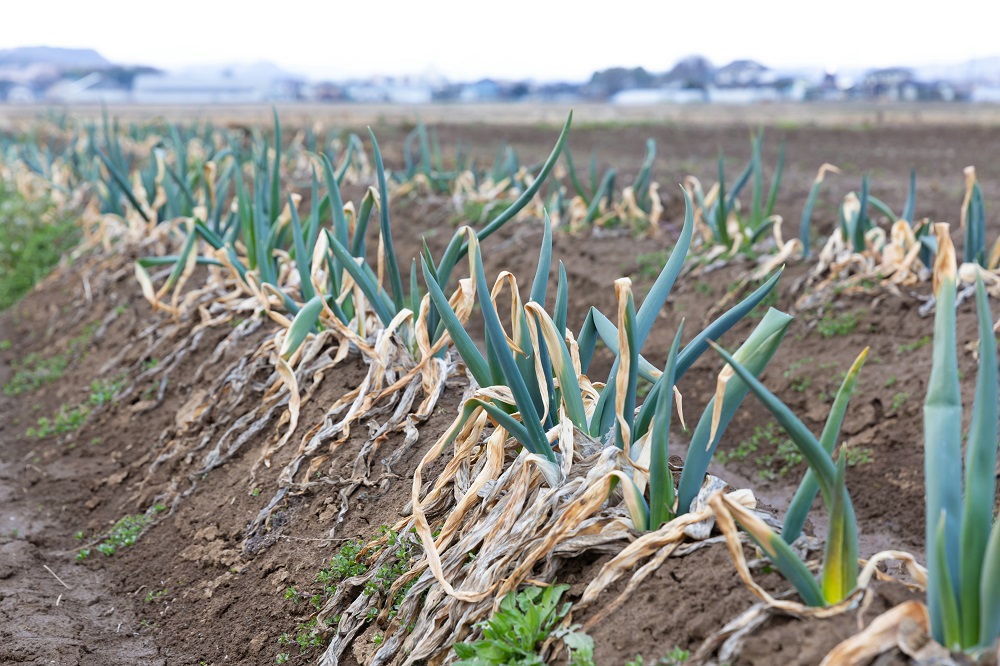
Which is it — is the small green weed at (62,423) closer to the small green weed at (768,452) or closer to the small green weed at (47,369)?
the small green weed at (47,369)

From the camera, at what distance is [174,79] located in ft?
248

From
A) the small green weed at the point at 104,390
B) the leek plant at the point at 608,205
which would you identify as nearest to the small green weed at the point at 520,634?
the small green weed at the point at 104,390

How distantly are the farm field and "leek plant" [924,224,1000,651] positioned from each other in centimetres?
3

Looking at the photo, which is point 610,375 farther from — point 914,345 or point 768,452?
point 914,345

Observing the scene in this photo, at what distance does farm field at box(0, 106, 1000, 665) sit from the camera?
6.21 feet

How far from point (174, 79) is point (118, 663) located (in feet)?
263

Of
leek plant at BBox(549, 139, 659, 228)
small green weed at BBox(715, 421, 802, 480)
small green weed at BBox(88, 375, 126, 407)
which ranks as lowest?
small green weed at BBox(715, 421, 802, 480)

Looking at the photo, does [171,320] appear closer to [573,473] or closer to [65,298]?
[65,298]

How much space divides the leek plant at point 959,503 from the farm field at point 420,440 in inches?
1.1

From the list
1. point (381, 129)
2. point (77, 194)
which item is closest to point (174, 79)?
point (381, 129)

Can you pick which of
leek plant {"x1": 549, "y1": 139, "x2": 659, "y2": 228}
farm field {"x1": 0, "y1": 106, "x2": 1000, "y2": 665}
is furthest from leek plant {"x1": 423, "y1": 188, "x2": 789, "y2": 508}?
leek plant {"x1": 549, "y1": 139, "x2": 659, "y2": 228}

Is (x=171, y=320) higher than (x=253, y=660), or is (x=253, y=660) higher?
(x=171, y=320)

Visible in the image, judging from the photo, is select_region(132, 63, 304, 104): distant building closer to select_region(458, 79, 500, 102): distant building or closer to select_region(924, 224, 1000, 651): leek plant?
select_region(458, 79, 500, 102): distant building

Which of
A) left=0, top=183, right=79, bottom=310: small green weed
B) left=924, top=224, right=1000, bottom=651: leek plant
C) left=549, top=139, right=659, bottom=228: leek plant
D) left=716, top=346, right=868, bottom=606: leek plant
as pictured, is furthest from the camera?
left=0, top=183, right=79, bottom=310: small green weed
